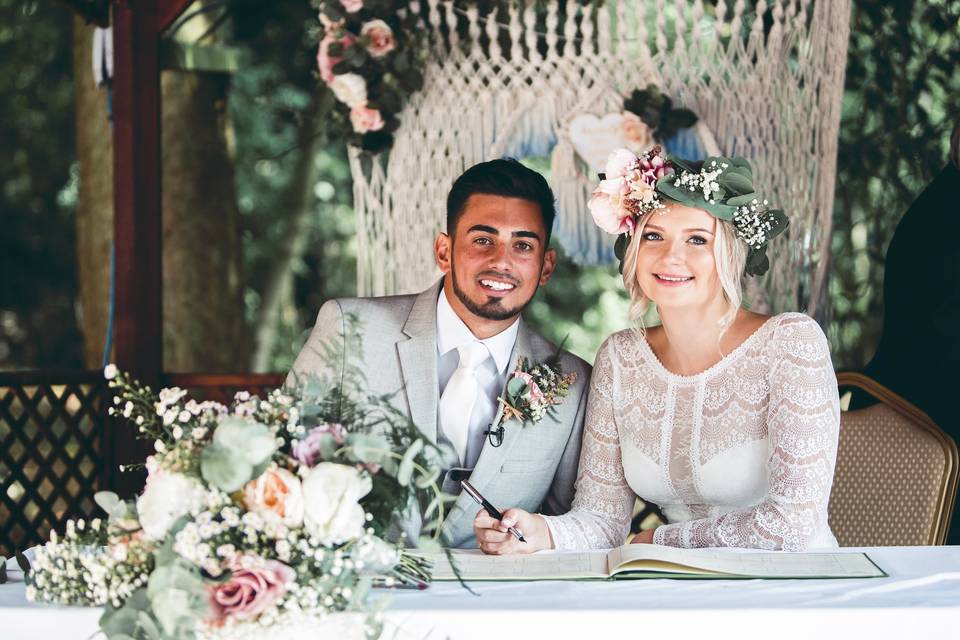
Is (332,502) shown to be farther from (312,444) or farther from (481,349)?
(481,349)

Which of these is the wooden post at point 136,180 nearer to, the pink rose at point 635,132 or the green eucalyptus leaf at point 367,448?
the pink rose at point 635,132

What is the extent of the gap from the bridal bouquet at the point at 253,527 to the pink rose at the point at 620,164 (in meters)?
1.24

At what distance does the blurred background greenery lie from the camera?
16.5 ft

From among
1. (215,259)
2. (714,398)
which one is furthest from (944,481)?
(215,259)

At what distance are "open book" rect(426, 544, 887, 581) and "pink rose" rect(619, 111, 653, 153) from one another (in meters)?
1.89

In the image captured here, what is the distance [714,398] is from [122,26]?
256 centimetres

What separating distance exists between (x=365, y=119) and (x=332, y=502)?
2.60 m

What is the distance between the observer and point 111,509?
5.46ft

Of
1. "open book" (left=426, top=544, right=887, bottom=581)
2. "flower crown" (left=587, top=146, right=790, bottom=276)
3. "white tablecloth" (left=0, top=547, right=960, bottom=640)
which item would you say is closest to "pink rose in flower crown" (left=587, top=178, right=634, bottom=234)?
"flower crown" (left=587, top=146, right=790, bottom=276)

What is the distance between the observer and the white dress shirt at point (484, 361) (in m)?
2.91

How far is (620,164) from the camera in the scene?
2.69m

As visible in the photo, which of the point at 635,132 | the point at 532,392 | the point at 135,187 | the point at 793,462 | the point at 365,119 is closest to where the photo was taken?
the point at 793,462

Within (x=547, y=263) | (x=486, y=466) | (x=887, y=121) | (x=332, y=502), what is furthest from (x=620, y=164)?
(x=887, y=121)

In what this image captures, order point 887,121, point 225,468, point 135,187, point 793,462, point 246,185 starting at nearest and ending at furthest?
point 225,468
point 793,462
point 135,187
point 887,121
point 246,185
